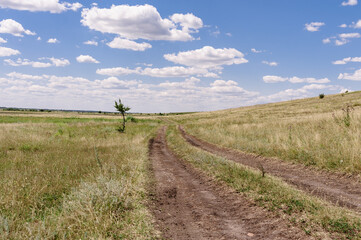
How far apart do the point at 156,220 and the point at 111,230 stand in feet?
3.26

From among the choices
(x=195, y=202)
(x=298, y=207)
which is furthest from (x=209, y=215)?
(x=298, y=207)

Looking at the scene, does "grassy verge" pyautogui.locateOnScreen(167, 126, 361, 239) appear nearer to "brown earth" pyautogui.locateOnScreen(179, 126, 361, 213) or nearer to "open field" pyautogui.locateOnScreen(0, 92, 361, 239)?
"open field" pyautogui.locateOnScreen(0, 92, 361, 239)

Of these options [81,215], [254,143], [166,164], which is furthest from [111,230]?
[254,143]

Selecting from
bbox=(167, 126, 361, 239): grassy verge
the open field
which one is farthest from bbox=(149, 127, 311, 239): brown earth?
bbox=(167, 126, 361, 239): grassy verge

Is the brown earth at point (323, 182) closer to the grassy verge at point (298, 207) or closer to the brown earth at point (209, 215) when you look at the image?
the grassy verge at point (298, 207)

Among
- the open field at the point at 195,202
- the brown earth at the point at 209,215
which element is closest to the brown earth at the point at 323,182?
the open field at the point at 195,202

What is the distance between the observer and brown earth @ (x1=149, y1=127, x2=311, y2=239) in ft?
13.2

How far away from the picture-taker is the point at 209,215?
16.1 ft

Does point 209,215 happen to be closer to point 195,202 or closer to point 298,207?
point 195,202

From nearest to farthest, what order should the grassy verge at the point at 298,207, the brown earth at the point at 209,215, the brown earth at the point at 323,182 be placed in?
the grassy verge at the point at 298,207, the brown earth at the point at 209,215, the brown earth at the point at 323,182

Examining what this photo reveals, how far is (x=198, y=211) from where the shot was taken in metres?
5.15

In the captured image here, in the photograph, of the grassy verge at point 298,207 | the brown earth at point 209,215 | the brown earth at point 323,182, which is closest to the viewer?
the grassy verge at point 298,207

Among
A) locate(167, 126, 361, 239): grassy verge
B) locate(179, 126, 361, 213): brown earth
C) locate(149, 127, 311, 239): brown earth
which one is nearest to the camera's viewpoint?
locate(167, 126, 361, 239): grassy verge

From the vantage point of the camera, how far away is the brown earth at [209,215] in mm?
4035
